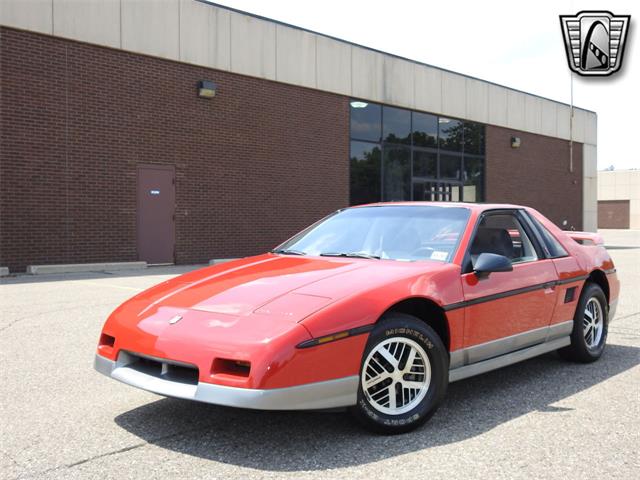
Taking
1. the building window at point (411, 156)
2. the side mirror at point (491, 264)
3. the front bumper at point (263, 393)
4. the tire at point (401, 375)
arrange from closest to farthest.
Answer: the front bumper at point (263, 393) < the tire at point (401, 375) < the side mirror at point (491, 264) < the building window at point (411, 156)

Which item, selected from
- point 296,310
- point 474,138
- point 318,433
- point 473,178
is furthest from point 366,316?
point 474,138

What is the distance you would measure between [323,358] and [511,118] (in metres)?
24.1

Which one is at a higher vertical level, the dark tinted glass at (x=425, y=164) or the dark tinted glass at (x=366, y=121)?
the dark tinted glass at (x=366, y=121)

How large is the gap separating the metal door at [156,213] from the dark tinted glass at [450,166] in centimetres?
1052

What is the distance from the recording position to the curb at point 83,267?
42.0 ft

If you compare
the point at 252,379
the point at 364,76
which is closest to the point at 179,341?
the point at 252,379

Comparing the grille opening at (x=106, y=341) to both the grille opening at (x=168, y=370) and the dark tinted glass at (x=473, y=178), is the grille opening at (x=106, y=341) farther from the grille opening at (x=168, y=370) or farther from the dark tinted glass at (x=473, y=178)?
the dark tinted glass at (x=473, y=178)

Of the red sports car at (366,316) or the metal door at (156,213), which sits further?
the metal door at (156,213)

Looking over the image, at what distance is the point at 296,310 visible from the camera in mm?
3318

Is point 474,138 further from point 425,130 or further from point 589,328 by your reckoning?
point 589,328

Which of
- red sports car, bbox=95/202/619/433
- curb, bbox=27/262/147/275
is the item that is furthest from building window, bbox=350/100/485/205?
red sports car, bbox=95/202/619/433

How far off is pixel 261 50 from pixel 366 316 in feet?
47.7

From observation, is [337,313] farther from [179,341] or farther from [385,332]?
[179,341]

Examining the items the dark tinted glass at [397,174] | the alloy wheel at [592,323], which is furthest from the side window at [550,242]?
the dark tinted glass at [397,174]
